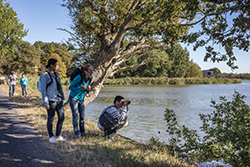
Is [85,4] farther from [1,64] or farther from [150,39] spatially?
[1,64]

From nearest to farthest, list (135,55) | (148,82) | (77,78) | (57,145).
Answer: (57,145) → (77,78) → (135,55) → (148,82)

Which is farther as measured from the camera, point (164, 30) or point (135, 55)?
point (135, 55)

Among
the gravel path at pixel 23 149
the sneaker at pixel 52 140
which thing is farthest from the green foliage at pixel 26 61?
the sneaker at pixel 52 140

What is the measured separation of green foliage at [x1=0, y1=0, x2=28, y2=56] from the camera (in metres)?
25.7

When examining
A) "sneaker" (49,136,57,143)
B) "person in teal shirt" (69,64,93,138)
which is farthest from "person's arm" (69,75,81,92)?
"sneaker" (49,136,57,143)

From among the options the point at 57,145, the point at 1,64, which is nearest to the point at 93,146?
the point at 57,145

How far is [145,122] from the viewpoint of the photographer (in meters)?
11.5

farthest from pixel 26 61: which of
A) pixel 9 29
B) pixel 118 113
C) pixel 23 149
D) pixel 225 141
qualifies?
pixel 225 141

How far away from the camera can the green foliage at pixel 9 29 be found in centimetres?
2565

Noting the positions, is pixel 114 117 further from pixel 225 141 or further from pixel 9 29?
pixel 9 29

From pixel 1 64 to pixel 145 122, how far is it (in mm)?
57440

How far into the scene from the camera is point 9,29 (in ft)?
85.3

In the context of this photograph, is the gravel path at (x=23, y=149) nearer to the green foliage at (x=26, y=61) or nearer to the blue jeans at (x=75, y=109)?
the blue jeans at (x=75, y=109)

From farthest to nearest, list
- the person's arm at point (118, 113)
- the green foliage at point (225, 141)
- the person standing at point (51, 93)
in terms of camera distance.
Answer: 1. the person's arm at point (118, 113)
2. the person standing at point (51, 93)
3. the green foliage at point (225, 141)
